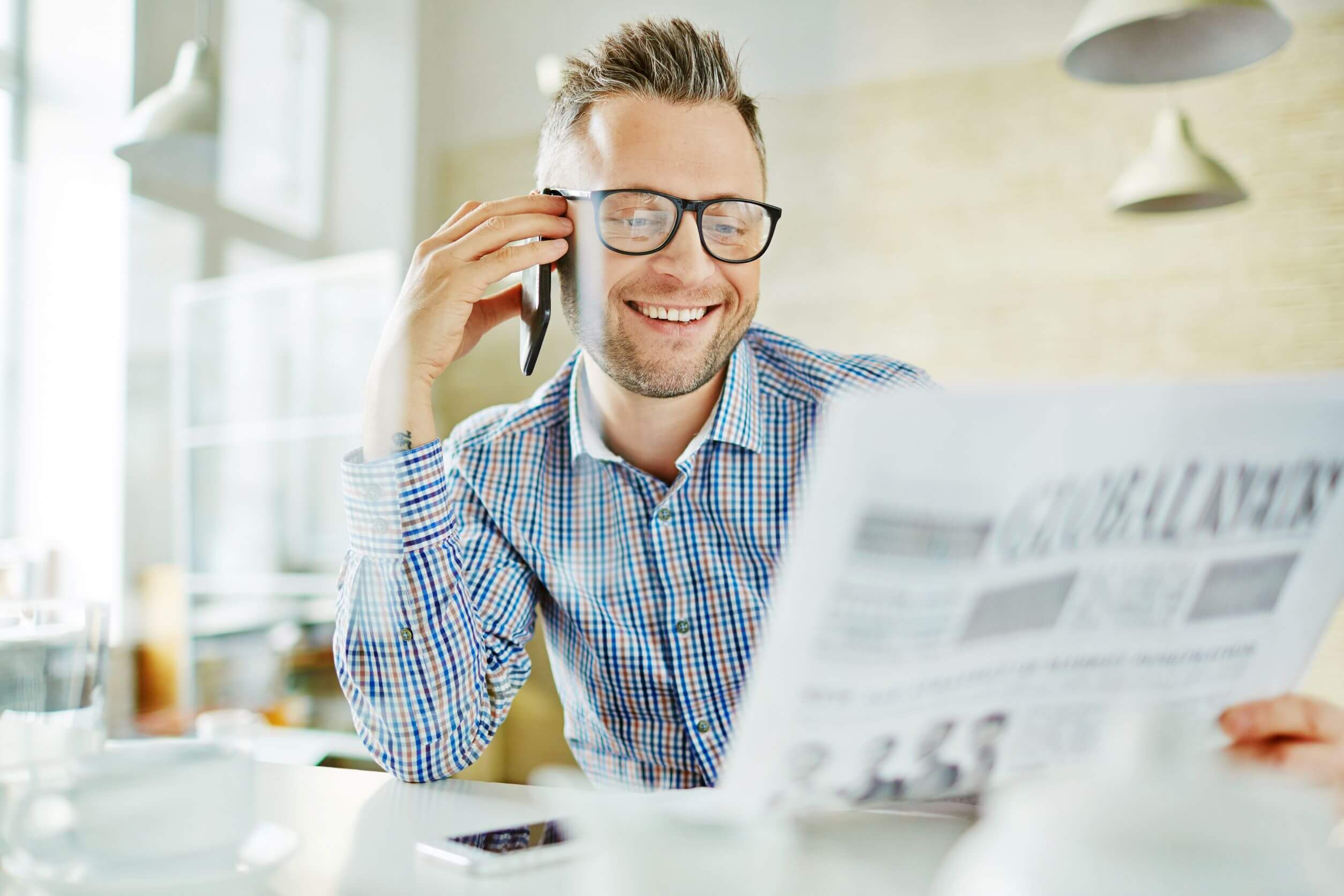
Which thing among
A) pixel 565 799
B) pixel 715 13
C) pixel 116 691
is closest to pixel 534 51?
pixel 715 13

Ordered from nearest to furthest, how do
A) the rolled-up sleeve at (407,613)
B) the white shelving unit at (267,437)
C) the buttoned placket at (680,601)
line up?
the rolled-up sleeve at (407,613)
the buttoned placket at (680,601)
the white shelving unit at (267,437)

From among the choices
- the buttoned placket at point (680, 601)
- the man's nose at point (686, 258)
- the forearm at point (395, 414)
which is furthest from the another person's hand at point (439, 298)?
the buttoned placket at point (680, 601)

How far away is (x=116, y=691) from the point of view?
178 cm

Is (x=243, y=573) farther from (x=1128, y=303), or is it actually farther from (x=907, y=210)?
(x=1128, y=303)

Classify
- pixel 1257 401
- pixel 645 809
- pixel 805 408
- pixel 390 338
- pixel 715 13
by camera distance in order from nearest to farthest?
pixel 1257 401, pixel 645 809, pixel 390 338, pixel 805 408, pixel 715 13

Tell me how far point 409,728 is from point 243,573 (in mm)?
1489

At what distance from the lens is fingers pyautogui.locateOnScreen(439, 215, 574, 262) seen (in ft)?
3.31

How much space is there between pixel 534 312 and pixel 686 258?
0.62 feet

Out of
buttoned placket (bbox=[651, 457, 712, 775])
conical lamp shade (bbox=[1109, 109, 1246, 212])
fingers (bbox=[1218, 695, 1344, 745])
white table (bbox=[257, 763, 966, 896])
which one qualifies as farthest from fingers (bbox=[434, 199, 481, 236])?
conical lamp shade (bbox=[1109, 109, 1246, 212])

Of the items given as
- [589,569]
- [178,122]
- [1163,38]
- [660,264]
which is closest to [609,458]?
[589,569]

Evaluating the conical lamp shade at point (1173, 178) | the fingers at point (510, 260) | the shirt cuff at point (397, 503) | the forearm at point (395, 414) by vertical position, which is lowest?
the shirt cuff at point (397, 503)

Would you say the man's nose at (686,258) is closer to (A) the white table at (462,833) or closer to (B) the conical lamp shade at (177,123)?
(A) the white table at (462,833)

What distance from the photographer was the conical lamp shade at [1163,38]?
65.6 inches

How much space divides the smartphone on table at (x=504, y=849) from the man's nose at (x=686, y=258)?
0.70 metres
